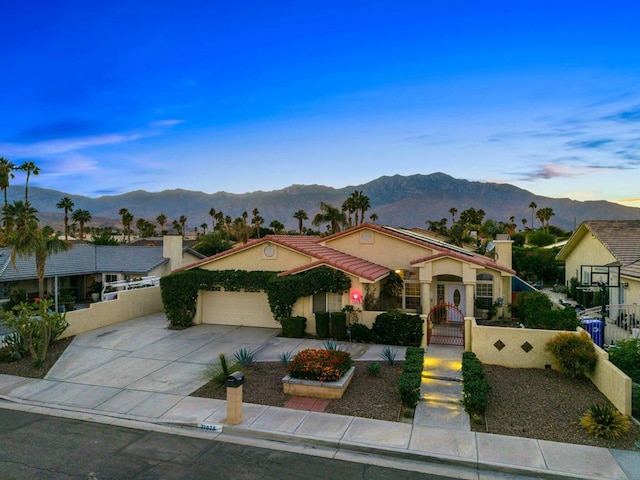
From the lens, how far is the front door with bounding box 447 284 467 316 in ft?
69.1

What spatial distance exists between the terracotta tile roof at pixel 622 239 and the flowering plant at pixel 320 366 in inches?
581

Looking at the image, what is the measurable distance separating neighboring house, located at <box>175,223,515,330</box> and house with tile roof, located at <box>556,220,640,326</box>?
453 centimetres

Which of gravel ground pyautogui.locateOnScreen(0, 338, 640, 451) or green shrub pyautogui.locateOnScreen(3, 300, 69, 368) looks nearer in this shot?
gravel ground pyautogui.locateOnScreen(0, 338, 640, 451)

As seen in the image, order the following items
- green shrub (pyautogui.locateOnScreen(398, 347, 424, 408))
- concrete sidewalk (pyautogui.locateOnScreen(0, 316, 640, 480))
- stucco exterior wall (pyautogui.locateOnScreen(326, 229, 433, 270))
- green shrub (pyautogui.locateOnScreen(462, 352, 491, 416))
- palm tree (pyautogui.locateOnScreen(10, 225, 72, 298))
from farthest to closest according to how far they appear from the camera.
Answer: stucco exterior wall (pyautogui.locateOnScreen(326, 229, 433, 270)) → palm tree (pyautogui.locateOnScreen(10, 225, 72, 298)) → green shrub (pyautogui.locateOnScreen(398, 347, 424, 408)) → green shrub (pyautogui.locateOnScreen(462, 352, 491, 416)) → concrete sidewalk (pyautogui.locateOnScreen(0, 316, 640, 480))

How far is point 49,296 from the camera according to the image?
2616cm

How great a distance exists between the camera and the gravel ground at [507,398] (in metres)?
9.33

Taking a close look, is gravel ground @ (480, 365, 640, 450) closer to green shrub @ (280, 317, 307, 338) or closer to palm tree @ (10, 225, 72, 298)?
green shrub @ (280, 317, 307, 338)

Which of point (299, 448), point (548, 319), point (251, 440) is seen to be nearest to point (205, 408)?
point (251, 440)

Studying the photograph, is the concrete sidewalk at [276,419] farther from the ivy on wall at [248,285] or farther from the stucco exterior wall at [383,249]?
the stucco exterior wall at [383,249]

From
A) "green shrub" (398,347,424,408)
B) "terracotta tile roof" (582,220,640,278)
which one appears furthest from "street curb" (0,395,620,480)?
"terracotta tile roof" (582,220,640,278)

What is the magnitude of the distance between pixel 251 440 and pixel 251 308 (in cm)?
1232

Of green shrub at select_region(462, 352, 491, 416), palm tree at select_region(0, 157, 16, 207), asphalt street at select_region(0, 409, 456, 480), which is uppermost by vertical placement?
palm tree at select_region(0, 157, 16, 207)

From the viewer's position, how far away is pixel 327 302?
63.1 feet

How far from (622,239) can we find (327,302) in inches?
686
